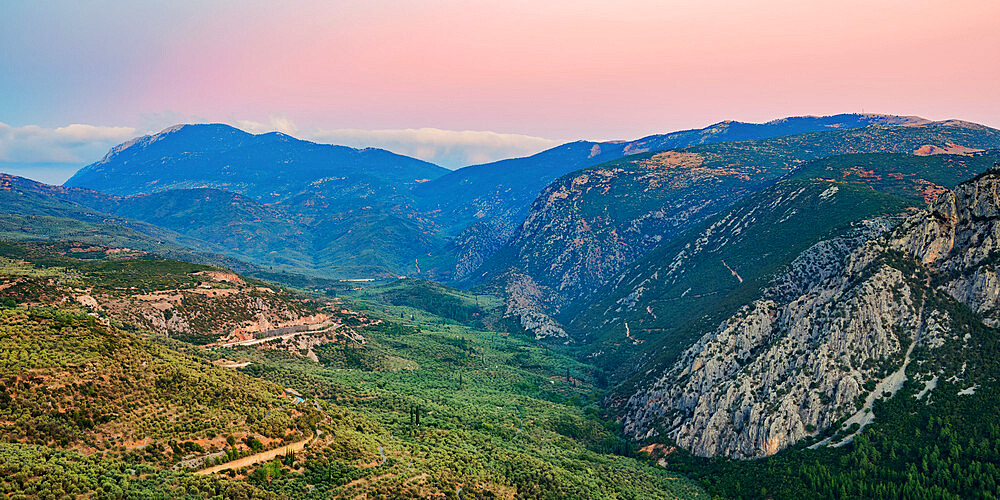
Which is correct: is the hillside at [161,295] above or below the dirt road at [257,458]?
above

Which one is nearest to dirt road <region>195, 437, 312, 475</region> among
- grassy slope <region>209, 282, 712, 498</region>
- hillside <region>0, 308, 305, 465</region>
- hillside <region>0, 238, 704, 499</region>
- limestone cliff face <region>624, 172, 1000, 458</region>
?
hillside <region>0, 238, 704, 499</region>

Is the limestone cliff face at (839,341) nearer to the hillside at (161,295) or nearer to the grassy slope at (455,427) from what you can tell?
the grassy slope at (455,427)

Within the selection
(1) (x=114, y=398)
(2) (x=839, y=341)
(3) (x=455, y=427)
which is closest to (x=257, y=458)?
(1) (x=114, y=398)

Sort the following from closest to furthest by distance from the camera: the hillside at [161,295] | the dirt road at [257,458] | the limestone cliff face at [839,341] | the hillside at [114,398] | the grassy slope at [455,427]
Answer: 1. the hillside at [114,398]
2. the dirt road at [257,458]
3. the grassy slope at [455,427]
4. the limestone cliff face at [839,341]
5. the hillside at [161,295]

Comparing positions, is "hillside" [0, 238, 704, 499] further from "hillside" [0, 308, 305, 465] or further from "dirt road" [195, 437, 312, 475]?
"dirt road" [195, 437, 312, 475]

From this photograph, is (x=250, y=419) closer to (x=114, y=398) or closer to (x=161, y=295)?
(x=114, y=398)

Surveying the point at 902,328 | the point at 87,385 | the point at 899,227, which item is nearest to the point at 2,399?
the point at 87,385

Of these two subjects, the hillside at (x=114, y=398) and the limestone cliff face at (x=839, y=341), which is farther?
the limestone cliff face at (x=839, y=341)

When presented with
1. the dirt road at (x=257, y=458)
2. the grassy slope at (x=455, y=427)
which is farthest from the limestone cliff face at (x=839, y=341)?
the dirt road at (x=257, y=458)
